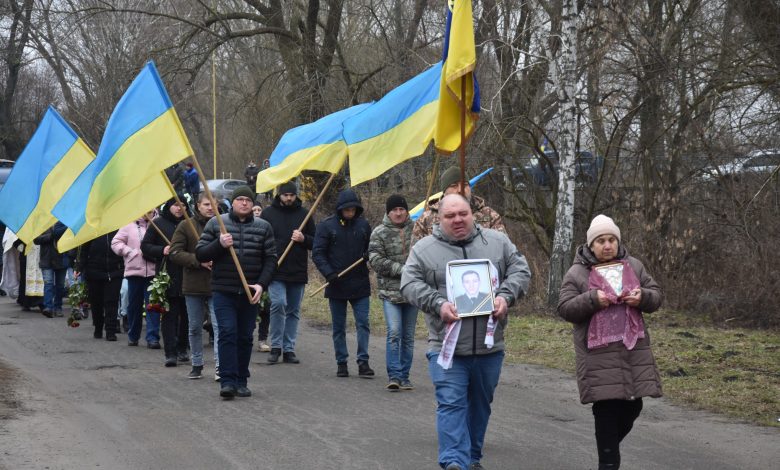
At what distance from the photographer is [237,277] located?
10.1 meters

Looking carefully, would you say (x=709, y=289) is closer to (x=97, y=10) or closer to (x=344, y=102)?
(x=344, y=102)

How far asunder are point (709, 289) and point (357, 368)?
21.3 ft

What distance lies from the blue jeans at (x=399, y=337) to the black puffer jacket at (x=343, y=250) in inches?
40.3

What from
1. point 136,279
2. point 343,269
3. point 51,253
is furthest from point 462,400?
point 51,253

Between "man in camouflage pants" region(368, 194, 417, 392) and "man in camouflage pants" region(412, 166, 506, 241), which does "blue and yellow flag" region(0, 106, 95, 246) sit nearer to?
"man in camouflage pants" region(368, 194, 417, 392)

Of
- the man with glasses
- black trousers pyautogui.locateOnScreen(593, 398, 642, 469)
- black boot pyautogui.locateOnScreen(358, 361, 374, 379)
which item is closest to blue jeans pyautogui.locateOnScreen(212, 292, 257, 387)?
the man with glasses

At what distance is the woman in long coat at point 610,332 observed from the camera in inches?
258

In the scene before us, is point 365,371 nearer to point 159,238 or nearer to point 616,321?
point 159,238

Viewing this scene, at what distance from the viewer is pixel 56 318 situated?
688 inches

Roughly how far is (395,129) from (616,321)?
5.41 meters

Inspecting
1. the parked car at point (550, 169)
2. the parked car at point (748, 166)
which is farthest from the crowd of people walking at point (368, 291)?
the parked car at point (748, 166)

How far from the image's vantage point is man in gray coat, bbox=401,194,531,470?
6.62 meters

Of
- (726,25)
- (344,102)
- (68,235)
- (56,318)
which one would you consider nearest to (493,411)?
(68,235)

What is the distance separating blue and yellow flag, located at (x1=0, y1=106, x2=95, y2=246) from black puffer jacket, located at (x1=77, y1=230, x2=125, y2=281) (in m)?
1.38
